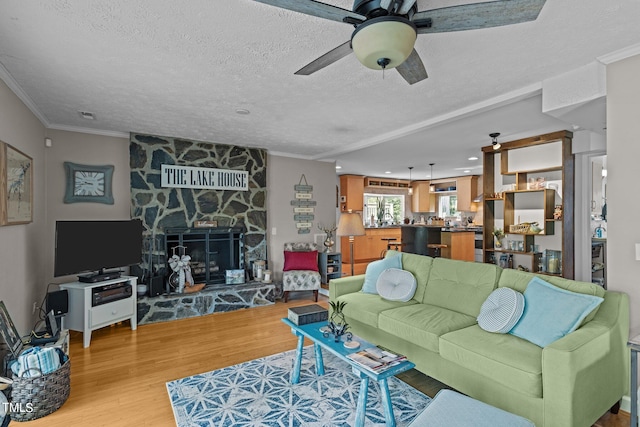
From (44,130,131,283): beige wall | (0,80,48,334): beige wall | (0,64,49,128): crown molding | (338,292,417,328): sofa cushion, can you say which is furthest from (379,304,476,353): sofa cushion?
(44,130,131,283): beige wall

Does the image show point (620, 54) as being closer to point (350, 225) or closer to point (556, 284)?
point (556, 284)

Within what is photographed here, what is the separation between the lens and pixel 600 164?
4.86 metres

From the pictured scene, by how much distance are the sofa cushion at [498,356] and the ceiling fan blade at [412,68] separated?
5.90 feet

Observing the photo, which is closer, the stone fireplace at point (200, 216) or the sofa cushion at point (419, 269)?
the sofa cushion at point (419, 269)

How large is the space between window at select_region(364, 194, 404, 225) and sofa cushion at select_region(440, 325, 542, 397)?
7769mm

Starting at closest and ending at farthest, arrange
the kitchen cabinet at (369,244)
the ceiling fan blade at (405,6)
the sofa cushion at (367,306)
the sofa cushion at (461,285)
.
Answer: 1. the ceiling fan blade at (405,6)
2. the sofa cushion at (461,285)
3. the sofa cushion at (367,306)
4. the kitchen cabinet at (369,244)

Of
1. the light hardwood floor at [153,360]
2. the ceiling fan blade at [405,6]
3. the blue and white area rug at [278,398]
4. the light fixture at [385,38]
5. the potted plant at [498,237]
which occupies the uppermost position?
the ceiling fan blade at [405,6]

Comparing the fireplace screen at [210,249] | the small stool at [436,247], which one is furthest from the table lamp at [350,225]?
the small stool at [436,247]

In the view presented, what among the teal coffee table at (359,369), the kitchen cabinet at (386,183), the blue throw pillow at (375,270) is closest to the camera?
the teal coffee table at (359,369)

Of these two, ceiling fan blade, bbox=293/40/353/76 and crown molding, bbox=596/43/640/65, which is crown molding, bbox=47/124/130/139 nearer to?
ceiling fan blade, bbox=293/40/353/76

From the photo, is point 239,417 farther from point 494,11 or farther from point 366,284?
point 494,11

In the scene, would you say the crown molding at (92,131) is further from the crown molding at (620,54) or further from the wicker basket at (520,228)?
the wicker basket at (520,228)

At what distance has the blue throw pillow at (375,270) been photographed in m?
3.77

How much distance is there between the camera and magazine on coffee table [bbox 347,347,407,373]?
204 centimetres
